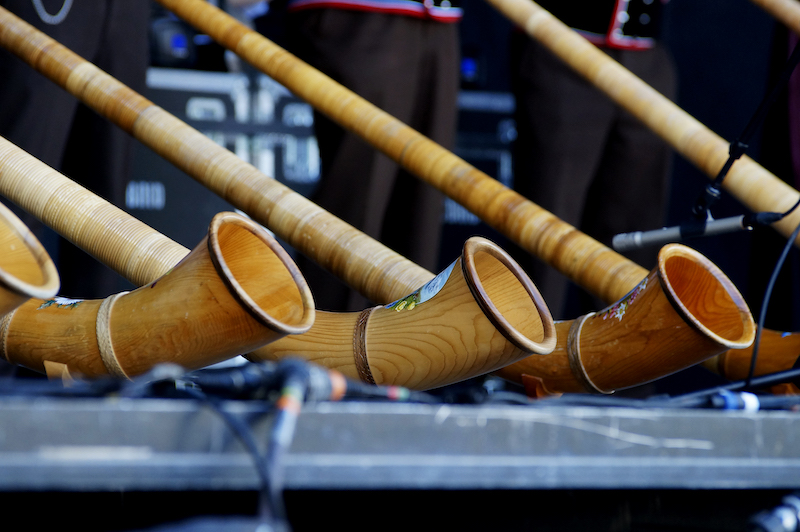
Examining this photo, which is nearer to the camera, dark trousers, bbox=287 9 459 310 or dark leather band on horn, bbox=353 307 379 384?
dark leather band on horn, bbox=353 307 379 384

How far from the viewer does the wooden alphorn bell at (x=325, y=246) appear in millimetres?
680

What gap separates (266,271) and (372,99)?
35.2 inches

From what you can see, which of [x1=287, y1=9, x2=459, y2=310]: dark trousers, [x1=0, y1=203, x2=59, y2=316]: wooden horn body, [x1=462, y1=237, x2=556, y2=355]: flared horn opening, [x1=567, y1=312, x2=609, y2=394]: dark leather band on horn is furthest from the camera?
[x1=287, y1=9, x2=459, y2=310]: dark trousers

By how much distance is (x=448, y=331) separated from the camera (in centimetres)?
68

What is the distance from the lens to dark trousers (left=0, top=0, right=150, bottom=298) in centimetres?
125

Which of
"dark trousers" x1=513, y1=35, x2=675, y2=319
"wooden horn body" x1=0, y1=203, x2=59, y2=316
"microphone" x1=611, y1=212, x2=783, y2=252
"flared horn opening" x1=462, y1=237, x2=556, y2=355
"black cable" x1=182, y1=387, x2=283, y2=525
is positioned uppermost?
"black cable" x1=182, y1=387, x2=283, y2=525

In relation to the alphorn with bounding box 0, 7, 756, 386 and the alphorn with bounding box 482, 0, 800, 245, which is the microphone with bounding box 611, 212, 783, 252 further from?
the alphorn with bounding box 482, 0, 800, 245

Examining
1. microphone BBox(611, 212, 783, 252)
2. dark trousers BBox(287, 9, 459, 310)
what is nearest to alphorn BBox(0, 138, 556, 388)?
microphone BBox(611, 212, 783, 252)

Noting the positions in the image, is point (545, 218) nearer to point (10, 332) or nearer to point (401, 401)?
point (401, 401)

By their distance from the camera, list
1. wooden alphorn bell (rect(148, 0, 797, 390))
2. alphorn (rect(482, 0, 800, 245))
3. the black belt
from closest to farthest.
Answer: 1. wooden alphorn bell (rect(148, 0, 797, 390))
2. alphorn (rect(482, 0, 800, 245))
3. the black belt

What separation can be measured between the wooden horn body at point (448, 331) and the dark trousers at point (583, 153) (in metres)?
0.90

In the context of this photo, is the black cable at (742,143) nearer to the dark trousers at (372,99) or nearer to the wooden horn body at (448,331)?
the wooden horn body at (448,331)

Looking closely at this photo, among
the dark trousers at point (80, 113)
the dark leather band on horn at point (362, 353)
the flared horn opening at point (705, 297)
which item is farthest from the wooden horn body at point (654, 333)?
the dark trousers at point (80, 113)

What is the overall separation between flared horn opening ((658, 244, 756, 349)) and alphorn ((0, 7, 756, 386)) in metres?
0.05
